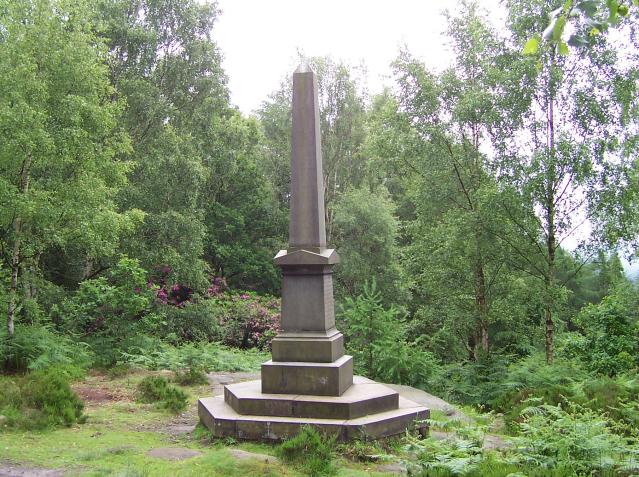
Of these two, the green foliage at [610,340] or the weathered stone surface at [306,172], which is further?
the green foliage at [610,340]

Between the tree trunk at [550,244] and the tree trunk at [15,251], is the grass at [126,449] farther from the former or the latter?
the tree trunk at [550,244]

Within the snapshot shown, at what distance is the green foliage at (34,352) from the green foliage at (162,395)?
1720 millimetres

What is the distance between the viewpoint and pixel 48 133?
955cm

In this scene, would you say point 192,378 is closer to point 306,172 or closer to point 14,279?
point 14,279

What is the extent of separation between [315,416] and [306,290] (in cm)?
161

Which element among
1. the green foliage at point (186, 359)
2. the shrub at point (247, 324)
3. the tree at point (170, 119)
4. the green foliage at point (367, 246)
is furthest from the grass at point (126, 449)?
the green foliage at point (367, 246)

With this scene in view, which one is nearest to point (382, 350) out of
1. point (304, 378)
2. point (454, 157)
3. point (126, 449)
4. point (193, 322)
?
point (304, 378)

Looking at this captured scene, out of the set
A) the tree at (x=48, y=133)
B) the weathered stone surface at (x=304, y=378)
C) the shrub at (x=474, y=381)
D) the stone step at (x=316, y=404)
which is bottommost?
the shrub at (x=474, y=381)

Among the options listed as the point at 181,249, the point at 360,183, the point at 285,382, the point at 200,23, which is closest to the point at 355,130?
the point at 360,183

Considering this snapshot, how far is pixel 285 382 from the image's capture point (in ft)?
22.0

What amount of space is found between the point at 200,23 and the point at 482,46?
10.4 meters

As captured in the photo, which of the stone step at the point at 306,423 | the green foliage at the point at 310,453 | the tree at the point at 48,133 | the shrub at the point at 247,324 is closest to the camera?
the green foliage at the point at 310,453

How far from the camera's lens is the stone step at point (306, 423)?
19.6ft

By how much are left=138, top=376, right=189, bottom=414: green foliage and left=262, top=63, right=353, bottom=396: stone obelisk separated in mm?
1841
